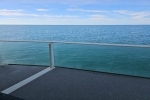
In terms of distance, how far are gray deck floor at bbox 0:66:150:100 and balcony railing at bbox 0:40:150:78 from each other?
0.31m

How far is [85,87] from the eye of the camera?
270cm

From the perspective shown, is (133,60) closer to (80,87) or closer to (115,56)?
(115,56)

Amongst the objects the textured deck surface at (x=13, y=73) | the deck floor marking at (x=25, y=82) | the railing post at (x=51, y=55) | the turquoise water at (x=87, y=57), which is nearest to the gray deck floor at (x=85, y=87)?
the deck floor marking at (x=25, y=82)

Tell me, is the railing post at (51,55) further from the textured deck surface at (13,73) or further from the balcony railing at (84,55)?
the textured deck surface at (13,73)

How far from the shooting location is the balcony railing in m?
3.31

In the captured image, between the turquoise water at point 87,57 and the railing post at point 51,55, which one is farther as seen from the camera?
the railing post at point 51,55

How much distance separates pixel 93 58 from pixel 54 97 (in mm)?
1972

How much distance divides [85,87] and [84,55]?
1.63m

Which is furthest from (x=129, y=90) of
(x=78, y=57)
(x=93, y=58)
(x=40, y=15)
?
(x=40, y=15)

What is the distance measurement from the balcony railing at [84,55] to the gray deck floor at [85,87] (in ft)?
1.01

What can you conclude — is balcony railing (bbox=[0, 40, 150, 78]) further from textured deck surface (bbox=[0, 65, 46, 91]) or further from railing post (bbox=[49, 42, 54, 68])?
textured deck surface (bbox=[0, 65, 46, 91])

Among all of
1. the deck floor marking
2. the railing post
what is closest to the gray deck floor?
the deck floor marking

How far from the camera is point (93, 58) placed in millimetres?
4027

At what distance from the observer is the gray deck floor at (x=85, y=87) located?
236cm
